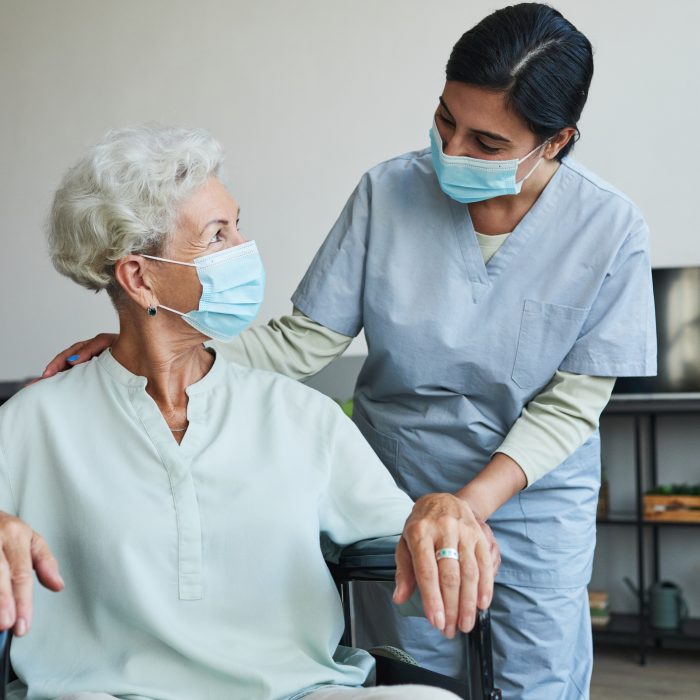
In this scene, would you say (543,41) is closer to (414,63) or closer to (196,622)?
(196,622)

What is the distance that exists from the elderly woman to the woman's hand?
5 centimetres

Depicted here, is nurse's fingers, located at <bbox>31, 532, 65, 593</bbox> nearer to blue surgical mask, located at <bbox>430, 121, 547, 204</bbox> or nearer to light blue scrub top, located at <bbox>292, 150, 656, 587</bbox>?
light blue scrub top, located at <bbox>292, 150, 656, 587</bbox>

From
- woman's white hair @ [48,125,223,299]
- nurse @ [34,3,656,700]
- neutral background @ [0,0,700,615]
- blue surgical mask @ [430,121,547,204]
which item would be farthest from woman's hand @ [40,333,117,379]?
neutral background @ [0,0,700,615]

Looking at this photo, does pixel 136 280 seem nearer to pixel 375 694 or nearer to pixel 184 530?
pixel 184 530

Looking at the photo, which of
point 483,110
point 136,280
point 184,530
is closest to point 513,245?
point 483,110

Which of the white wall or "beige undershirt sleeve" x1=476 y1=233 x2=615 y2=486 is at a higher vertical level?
the white wall

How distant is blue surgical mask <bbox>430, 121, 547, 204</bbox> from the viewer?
63.7 inches

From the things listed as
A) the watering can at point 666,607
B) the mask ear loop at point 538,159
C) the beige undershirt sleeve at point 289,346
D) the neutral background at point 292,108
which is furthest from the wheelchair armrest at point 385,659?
the neutral background at point 292,108

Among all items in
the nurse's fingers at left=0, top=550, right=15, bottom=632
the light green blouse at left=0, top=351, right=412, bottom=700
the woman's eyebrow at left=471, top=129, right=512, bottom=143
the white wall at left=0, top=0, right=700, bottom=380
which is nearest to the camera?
the nurse's fingers at left=0, top=550, right=15, bottom=632

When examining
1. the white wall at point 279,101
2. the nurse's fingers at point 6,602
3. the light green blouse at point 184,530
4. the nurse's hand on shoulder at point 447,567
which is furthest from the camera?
the white wall at point 279,101

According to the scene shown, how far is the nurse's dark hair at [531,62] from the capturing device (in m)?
1.53

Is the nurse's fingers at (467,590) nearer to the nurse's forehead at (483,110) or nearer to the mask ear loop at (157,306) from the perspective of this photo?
the mask ear loop at (157,306)

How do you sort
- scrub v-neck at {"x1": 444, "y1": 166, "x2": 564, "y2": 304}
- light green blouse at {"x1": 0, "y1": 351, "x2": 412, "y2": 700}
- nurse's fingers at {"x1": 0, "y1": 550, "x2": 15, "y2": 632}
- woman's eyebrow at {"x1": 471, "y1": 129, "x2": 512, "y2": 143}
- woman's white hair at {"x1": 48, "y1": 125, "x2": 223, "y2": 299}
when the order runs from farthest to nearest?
scrub v-neck at {"x1": 444, "y1": 166, "x2": 564, "y2": 304} < woman's eyebrow at {"x1": 471, "y1": 129, "x2": 512, "y2": 143} < woman's white hair at {"x1": 48, "y1": 125, "x2": 223, "y2": 299} < light green blouse at {"x1": 0, "y1": 351, "x2": 412, "y2": 700} < nurse's fingers at {"x1": 0, "y1": 550, "x2": 15, "y2": 632}

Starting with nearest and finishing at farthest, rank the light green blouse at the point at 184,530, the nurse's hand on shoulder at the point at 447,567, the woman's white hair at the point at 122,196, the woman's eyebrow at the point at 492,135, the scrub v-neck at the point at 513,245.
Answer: the nurse's hand on shoulder at the point at 447,567, the light green blouse at the point at 184,530, the woman's white hair at the point at 122,196, the woman's eyebrow at the point at 492,135, the scrub v-neck at the point at 513,245
